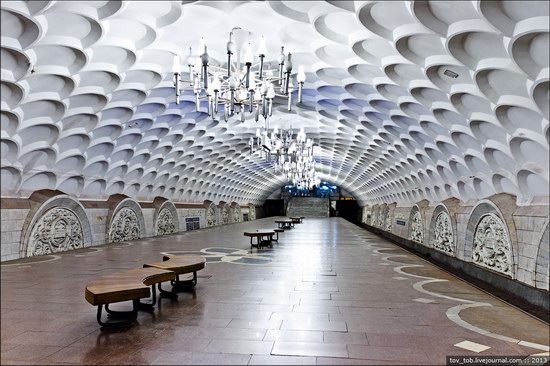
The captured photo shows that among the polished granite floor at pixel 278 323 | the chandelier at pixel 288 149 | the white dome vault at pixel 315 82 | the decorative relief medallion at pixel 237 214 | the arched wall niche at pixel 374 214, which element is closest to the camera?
the polished granite floor at pixel 278 323

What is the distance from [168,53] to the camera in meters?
11.9

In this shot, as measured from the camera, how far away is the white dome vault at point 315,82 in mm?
7684

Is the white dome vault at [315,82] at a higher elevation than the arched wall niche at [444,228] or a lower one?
higher

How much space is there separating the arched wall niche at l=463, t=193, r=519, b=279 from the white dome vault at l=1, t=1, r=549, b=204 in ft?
1.91

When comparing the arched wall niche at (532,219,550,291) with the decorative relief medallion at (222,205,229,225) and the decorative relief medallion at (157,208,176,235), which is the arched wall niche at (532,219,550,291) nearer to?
the decorative relief medallion at (157,208,176,235)

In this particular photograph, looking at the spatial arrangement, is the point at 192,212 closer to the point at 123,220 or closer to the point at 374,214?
the point at 123,220

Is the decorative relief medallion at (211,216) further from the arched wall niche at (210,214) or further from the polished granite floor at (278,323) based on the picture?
the polished granite floor at (278,323)

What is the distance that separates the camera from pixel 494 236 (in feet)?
43.3

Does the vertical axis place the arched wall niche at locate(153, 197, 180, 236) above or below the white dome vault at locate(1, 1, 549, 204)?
below

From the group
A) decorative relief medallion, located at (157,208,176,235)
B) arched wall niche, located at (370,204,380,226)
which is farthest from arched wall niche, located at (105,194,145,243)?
arched wall niche, located at (370,204,380,226)

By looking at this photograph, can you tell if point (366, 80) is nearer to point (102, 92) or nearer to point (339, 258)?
point (339, 258)

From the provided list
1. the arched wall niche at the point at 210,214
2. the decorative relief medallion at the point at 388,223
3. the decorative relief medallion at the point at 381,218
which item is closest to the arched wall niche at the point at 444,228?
the decorative relief medallion at the point at 388,223

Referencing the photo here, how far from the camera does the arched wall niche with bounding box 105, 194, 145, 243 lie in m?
18.3

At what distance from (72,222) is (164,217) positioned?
884cm
